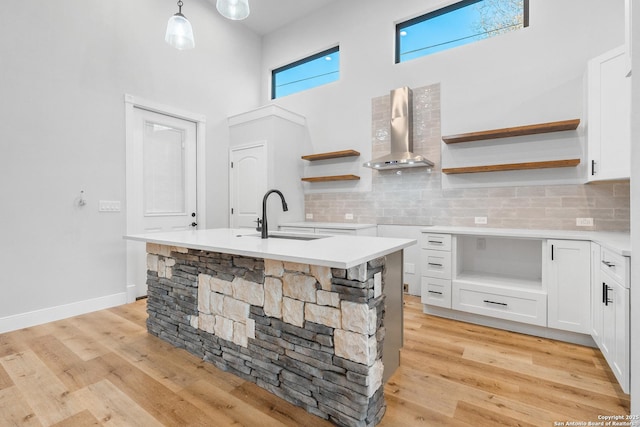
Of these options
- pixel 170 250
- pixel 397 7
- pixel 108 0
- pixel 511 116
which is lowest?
pixel 170 250

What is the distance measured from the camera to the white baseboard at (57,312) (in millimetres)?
2812

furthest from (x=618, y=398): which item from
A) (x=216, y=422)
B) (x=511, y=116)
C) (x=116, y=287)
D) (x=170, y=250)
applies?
(x=116, y=287)

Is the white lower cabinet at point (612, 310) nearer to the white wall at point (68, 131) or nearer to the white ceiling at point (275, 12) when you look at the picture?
the white wall at point (68, 131)

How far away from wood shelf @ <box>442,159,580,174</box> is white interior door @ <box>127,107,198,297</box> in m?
3.44

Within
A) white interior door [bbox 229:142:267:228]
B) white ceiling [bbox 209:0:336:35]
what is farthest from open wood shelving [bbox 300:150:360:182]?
white ceiling [bbox 209:0:336:35]

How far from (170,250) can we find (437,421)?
2.19 meters

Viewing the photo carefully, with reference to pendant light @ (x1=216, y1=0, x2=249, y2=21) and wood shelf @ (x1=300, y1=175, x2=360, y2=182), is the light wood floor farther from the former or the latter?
pendant light @ (x1=216, y1=0, x2=249, y2=21)

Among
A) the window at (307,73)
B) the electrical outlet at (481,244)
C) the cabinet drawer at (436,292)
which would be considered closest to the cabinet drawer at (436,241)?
the cabinet drawer at (436,292)

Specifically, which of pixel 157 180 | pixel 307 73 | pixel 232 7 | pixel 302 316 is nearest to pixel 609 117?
pixel 302 316

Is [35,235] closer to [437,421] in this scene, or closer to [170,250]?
[170,250]

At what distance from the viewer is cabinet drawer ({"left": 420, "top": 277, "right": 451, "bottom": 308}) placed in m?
3.03

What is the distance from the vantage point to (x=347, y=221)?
456 cm

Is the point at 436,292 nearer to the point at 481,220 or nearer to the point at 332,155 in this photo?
the point at 481,220

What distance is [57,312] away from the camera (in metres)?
3.09
